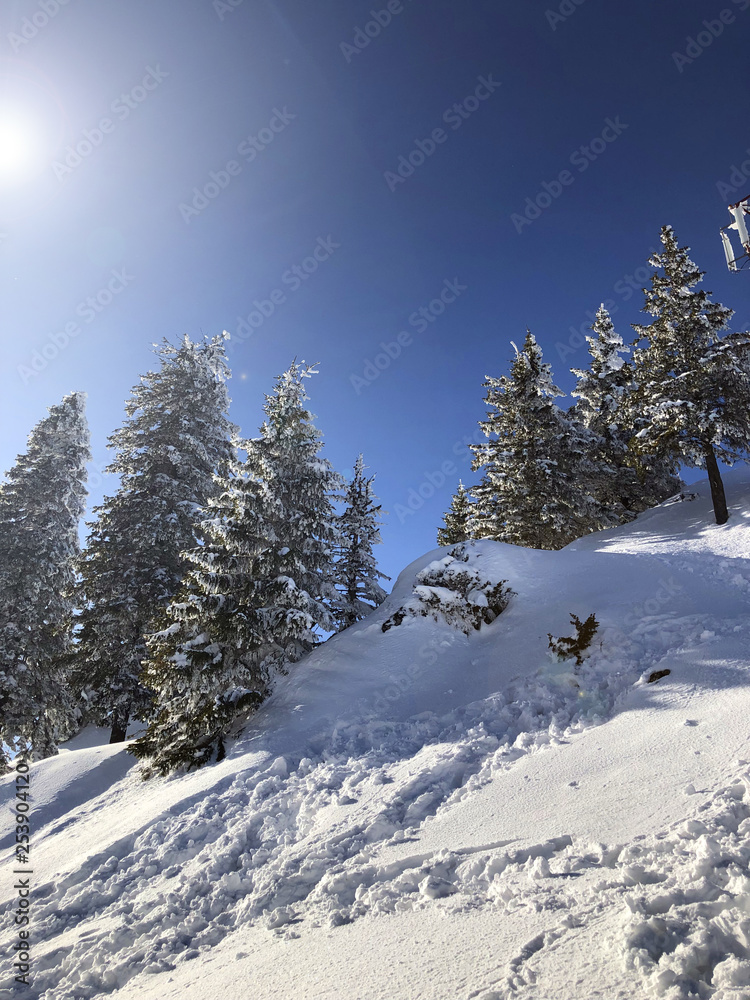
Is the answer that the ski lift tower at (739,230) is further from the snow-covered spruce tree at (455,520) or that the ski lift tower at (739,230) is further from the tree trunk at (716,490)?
the snow-covered spruce tree at (455,520)

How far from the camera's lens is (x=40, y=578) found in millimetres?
18359

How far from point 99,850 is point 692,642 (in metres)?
10.9

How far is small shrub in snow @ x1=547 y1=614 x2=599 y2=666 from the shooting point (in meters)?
9.66

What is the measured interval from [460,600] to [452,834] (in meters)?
8.20

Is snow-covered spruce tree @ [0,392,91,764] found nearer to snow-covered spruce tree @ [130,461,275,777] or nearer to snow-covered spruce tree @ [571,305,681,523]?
snow-covered spruce tree @ [130,461,275,777]

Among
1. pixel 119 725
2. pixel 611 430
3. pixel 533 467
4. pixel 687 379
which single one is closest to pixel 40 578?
pixel 119 725

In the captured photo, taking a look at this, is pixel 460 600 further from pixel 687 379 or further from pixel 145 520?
pixel 687 379

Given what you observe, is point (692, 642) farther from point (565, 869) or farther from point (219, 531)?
point (219, 531)

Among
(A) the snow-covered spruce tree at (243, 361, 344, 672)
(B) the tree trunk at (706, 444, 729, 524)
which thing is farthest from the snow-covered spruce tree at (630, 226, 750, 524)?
(A) the snow-covered spruce tree at (243, 361, 344, 672)

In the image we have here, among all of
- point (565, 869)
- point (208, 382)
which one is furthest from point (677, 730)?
point (208, 382)

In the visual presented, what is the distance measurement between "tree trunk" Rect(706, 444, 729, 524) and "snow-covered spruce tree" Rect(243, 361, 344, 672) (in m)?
15.0

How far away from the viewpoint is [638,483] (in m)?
26.4

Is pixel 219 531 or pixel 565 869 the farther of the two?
pixel 219 531

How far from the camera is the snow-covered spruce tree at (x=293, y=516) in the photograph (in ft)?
40.5
